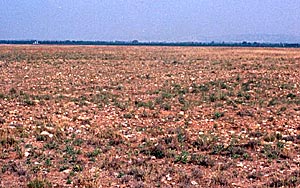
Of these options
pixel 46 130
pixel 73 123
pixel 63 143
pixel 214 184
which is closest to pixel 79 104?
pixel 73 123

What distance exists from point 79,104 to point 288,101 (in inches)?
301

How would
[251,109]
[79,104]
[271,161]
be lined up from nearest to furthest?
[271,161]
[251,109]
[79,104]

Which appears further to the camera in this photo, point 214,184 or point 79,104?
point 79,104

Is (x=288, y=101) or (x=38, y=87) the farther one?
(x=38, y=87)

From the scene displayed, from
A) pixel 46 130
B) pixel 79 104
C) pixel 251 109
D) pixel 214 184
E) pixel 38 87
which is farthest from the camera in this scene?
pixel 38 87

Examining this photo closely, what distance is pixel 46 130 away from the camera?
31.6 feet

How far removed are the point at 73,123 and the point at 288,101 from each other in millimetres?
8020

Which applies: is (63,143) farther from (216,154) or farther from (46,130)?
(216,154)

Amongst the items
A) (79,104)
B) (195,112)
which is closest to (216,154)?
(195,112)

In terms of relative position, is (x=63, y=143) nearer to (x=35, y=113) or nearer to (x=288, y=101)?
(x=35, y=113)

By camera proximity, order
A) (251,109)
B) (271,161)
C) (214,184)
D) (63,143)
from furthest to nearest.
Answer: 1. (251,109)
2. (63,143)
3. (271,161)
4. (214,184)

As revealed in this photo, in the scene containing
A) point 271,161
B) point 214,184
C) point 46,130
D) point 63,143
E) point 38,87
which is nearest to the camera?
Answer: point 214,184

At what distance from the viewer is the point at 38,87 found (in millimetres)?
17516

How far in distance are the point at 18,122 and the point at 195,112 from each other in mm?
5487
